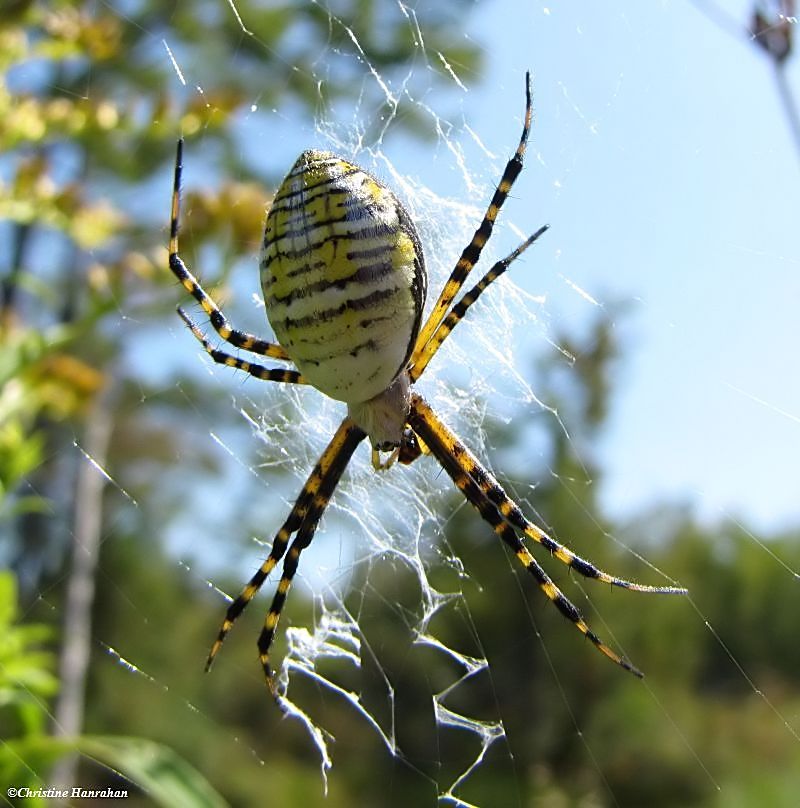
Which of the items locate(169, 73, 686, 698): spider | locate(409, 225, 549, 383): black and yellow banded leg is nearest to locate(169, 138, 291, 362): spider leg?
locate(169, 73, 686, 698): spider

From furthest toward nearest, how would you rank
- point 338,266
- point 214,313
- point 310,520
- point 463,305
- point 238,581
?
point 238,581
point 310,520
point 214,313
point 463,305
point 338,266

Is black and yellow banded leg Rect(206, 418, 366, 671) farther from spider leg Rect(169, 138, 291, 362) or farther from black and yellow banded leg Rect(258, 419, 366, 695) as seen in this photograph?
spider leg Rect(169, 138, 291, 362)

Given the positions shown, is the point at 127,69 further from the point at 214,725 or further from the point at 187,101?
the point at 214,725

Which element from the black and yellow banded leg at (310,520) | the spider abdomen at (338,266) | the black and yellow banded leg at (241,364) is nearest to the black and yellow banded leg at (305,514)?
the black and yellow banded leg at (310,520)

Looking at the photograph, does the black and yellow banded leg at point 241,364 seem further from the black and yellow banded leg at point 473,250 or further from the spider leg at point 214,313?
the black and yellow banded leg at point 473,250

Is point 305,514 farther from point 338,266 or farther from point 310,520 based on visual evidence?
point 338,266

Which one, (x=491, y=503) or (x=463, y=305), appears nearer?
(x=463, y=305)

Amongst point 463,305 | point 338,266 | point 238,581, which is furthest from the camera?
point 238,581

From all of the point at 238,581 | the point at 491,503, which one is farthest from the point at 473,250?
the point at 238,581
